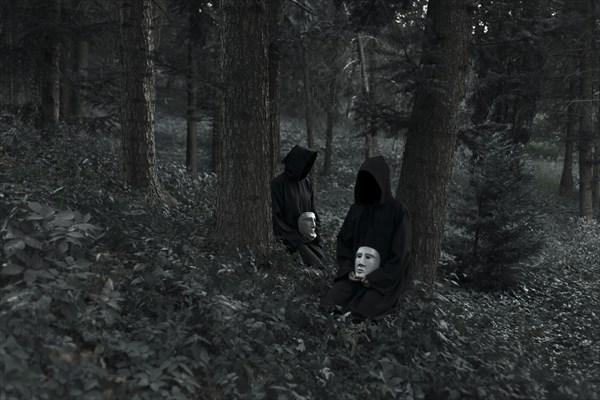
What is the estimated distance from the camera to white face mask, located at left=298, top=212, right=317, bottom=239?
9414 millimetres

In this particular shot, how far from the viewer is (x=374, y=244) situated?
7285 millimetres

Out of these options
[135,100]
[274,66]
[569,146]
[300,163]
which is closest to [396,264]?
[300,163]

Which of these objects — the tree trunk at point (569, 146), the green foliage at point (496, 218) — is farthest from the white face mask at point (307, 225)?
the tree trunk at point (569, 146)

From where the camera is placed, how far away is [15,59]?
44.5 ft

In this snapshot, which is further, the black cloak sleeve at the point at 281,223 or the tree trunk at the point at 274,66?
the tree trunk at the point at 274,66

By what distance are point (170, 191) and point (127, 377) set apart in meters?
7.66

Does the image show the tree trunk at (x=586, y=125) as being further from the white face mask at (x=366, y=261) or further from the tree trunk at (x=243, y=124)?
the white face mask at (x=366, y=261)

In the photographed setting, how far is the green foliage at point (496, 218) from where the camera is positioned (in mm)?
11258

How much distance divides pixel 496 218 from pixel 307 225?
388cm

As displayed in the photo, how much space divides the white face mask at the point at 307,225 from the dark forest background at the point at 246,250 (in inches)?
45.2

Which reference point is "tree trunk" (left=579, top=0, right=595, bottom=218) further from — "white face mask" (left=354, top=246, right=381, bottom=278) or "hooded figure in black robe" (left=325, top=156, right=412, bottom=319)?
"white face mask" (left=354, top=246, right=381, bottom=278)

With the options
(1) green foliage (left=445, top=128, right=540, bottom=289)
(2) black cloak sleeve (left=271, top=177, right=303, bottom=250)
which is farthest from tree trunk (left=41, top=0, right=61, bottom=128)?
(1) green foliage (left=445, top=128, right=540, bottom=289)

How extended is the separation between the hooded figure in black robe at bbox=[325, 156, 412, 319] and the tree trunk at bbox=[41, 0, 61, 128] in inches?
329

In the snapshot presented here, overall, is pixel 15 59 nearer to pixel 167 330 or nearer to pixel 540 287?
pixel 167 330
